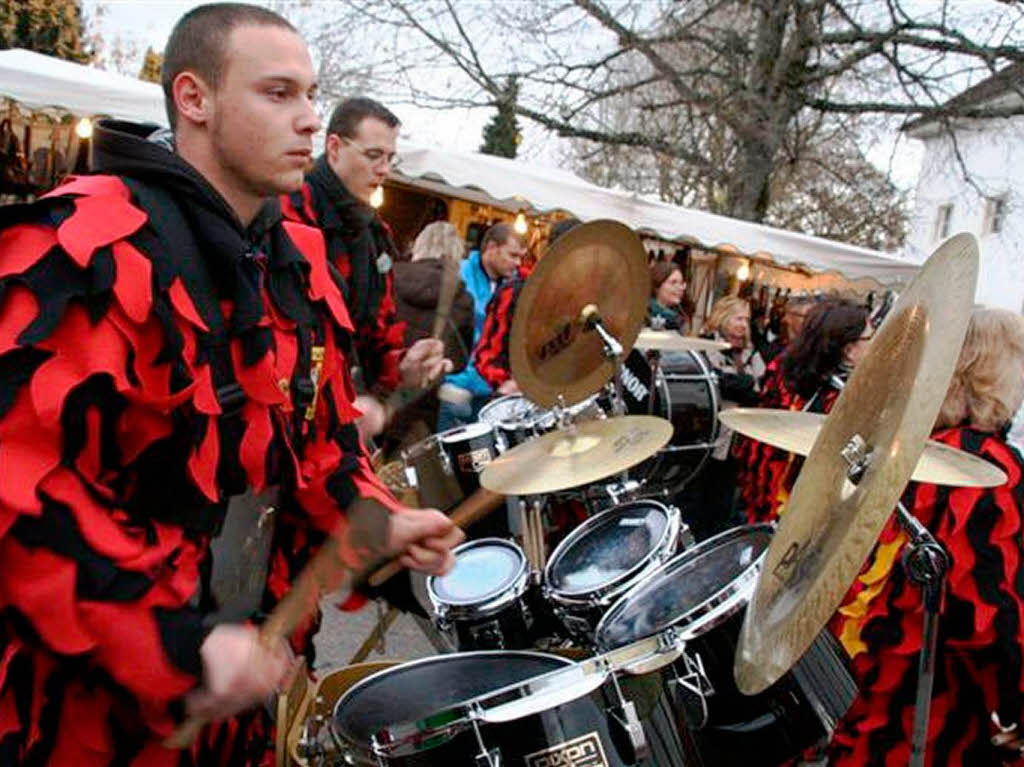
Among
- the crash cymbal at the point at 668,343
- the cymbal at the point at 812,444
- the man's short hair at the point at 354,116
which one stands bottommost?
the crash cymbal at the point at 668,343

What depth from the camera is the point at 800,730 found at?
7.69 ft

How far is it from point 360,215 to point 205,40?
6.43ft

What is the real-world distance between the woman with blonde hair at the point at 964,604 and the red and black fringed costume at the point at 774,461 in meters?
0.97

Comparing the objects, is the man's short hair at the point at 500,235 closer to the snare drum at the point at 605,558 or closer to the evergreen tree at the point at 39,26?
the snare drum at the point at 605,558

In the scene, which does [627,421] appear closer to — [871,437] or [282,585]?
[871,437]

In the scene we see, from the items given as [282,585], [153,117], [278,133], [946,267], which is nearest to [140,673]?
[282,585]

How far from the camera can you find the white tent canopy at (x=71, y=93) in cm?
620

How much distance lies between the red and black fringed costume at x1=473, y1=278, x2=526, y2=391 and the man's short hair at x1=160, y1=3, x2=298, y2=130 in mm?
3693

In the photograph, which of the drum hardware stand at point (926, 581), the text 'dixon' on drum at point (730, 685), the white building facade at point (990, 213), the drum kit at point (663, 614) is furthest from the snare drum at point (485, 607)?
the white building facade at point (990, 213)

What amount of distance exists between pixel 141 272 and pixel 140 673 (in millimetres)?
574

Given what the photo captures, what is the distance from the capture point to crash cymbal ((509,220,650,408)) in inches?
151

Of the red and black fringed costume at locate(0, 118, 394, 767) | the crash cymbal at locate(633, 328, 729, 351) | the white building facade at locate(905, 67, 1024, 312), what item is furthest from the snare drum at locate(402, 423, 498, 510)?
the white building facade at locate(905, 67, 1024, 312)

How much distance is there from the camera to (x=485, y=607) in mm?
3039

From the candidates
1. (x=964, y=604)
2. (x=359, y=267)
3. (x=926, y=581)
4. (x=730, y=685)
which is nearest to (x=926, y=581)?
(x=926, y=581)
